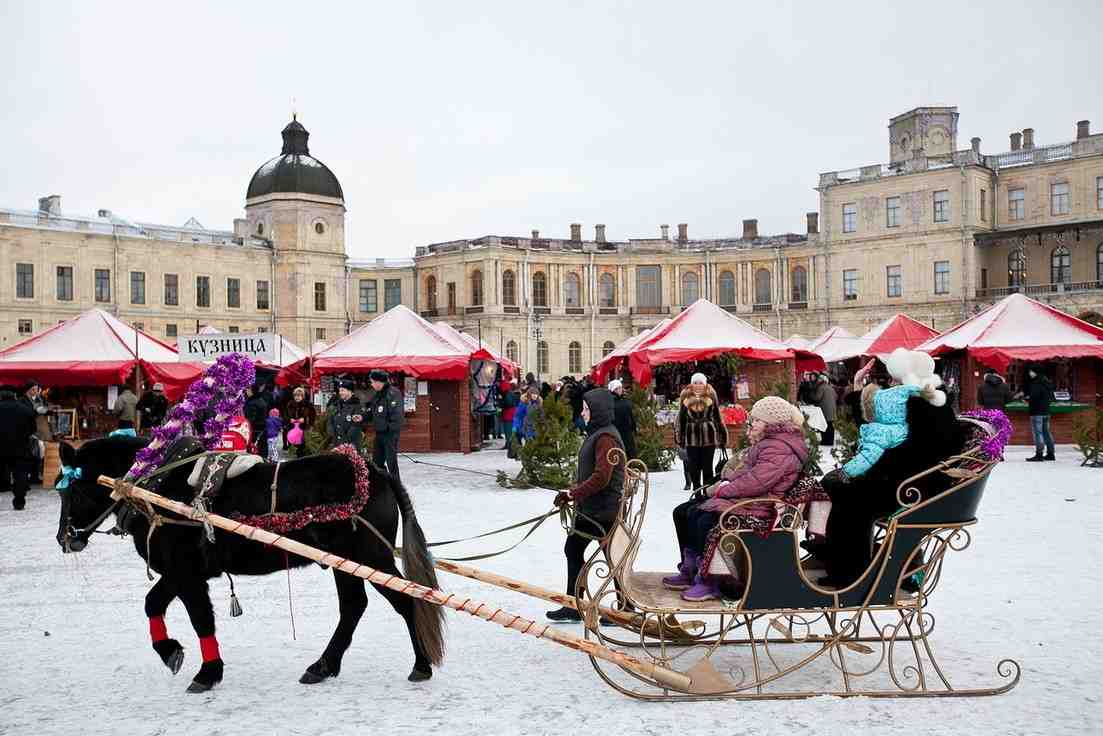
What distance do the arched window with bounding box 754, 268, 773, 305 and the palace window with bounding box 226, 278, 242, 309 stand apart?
28.5m

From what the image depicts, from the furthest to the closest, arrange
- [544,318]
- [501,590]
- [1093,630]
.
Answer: [544,318], [501,590], [1093,630]

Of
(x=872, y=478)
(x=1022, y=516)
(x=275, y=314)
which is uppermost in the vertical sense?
(x=275, y=314)

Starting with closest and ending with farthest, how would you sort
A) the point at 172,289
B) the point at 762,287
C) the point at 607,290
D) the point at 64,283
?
the point at 64,283 < the point at 172,289 < the point at 762,287 < the point at 607,290

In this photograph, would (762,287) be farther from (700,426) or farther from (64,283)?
(700,426)

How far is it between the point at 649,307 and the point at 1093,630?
51506 millimetres

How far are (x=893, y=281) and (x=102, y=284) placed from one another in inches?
1558

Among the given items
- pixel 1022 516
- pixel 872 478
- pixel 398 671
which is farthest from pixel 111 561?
pixel 1022 516

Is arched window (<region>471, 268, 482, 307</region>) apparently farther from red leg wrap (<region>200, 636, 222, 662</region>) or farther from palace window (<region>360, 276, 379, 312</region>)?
red leg wrap (<region>200, 636, 222, 662</region>)

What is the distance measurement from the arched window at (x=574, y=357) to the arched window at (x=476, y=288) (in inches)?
236

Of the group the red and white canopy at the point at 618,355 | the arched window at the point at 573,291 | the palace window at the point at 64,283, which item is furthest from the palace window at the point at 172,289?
the red and white canopy at the point at 618,355

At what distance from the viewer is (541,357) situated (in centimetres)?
5562

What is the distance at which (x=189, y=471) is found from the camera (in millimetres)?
5078

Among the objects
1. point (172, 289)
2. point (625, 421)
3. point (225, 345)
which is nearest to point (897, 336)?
point (625, 421)

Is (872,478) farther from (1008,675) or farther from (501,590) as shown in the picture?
(501,590)
